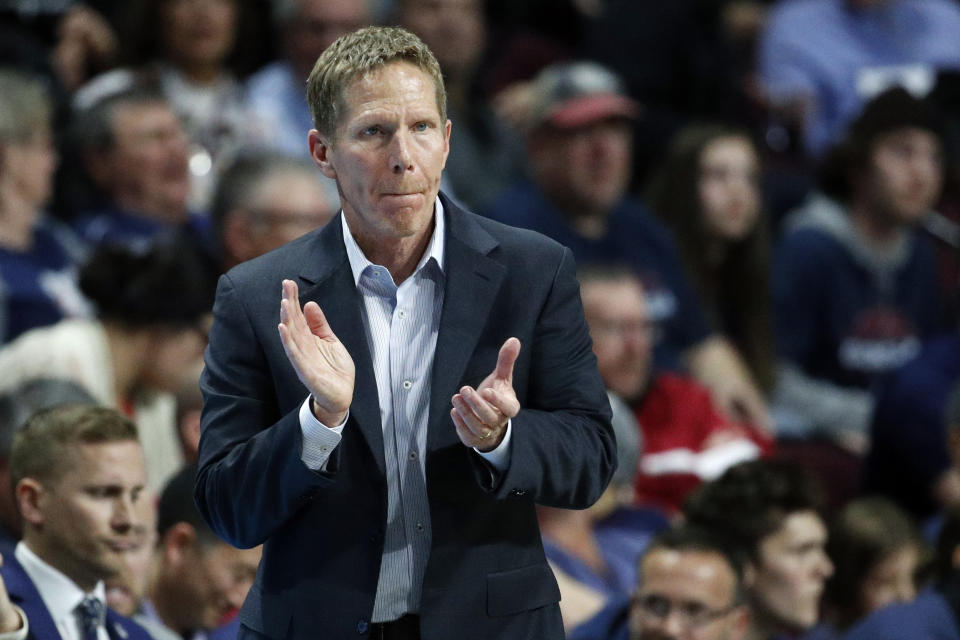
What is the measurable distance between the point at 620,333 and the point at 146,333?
1530 millimetres

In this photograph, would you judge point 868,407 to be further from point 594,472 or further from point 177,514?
point 594,472

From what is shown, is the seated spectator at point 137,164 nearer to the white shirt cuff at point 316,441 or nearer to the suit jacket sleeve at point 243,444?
the suit jacket sleeve at point 243,444

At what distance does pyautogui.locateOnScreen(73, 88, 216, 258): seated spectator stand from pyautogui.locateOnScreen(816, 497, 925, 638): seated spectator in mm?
2429

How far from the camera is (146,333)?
4.98 metres

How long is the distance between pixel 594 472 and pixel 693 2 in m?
5.71

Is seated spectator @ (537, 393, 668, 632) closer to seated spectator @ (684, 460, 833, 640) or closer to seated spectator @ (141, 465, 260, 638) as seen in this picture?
seated spectator @ (684, 460, 833, 640)

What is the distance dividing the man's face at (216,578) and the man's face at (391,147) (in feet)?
6.09

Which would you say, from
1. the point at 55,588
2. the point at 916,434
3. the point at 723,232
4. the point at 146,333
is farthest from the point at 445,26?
the point at 55,588

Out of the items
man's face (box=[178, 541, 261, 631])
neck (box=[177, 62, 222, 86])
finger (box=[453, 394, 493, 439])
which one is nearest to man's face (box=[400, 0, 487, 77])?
neck (box=[177, 62, 222, 86])

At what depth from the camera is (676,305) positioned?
20.7 feet

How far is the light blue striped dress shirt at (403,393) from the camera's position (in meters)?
→ 2.24

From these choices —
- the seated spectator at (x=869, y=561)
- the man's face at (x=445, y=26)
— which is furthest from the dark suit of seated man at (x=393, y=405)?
the man's face at (x=445, y=26)

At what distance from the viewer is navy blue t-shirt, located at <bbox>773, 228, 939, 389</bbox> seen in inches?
261

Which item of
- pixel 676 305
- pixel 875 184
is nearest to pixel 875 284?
pixel 875 184
